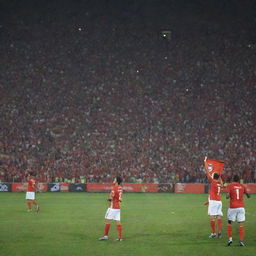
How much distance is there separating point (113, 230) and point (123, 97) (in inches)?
1480

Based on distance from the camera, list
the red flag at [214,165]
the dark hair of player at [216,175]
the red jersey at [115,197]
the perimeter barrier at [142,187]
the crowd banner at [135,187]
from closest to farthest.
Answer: the red jersey at [115,197]
the red flag at [214,165]
the dark hair of player at [216,175]
the perimeter barrier at [142,187]
the crowd banner at [135,187]

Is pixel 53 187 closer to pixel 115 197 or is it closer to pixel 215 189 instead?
pixel 215 189

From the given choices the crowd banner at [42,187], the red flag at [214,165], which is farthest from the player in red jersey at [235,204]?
the crowd banner at [42,187]

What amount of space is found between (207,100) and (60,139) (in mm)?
15409

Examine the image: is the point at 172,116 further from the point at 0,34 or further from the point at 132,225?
the point at 132,225

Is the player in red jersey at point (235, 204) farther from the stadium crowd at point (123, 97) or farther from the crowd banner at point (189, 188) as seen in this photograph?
the stadium crowd at point (123, 97)

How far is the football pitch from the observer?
56.7 feet

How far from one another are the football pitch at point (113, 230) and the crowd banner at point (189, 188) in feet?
34.8

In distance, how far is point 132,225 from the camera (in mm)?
23797

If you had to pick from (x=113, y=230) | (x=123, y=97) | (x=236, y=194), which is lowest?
(x=113, y=230)

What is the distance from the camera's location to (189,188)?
45875mm

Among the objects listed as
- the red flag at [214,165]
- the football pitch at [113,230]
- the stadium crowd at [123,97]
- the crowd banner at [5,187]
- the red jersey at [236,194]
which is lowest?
the football pitch at [113,230]

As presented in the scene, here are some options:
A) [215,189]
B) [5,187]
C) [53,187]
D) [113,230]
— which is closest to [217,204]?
[215,189]

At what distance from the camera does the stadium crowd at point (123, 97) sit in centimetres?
5009
